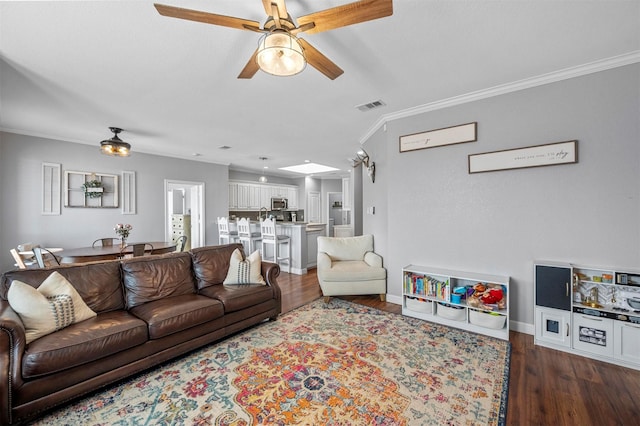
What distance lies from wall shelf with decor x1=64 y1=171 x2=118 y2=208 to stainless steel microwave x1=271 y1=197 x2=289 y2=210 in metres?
4.59

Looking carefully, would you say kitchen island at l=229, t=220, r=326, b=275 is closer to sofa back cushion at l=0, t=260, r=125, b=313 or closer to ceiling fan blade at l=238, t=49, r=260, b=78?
sofa back cushion at l=0, t=260, r=125, b=313

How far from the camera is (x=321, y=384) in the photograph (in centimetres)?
205

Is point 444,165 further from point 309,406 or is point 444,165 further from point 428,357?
point 309,406

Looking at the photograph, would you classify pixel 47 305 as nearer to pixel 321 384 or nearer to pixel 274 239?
pixel 321 384

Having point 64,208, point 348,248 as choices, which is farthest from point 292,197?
point 64,208

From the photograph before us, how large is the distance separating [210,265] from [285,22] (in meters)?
2.60

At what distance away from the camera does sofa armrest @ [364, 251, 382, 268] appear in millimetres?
3993

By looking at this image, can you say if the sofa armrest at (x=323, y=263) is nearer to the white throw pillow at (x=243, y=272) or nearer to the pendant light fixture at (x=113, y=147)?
the white throw pillow at (x=243, y=272)

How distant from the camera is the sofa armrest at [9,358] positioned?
1568mm

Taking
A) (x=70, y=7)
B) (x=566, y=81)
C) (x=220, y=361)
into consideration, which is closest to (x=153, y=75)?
(x=70, y=7)

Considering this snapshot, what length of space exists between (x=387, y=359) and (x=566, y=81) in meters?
3.16

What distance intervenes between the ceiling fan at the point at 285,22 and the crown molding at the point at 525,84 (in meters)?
2.14

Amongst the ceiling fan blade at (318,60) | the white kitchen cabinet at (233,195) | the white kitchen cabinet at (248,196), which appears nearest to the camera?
the ceiling fan blade at (318,60)

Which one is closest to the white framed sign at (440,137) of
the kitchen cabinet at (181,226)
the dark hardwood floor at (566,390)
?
the dark hardwood floor at (566,390)
